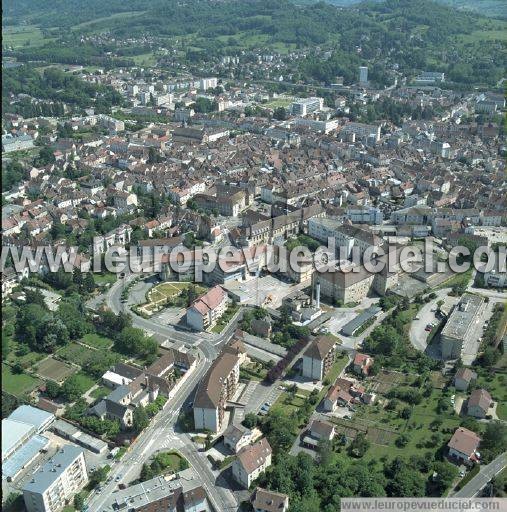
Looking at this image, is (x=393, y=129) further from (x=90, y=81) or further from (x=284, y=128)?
(x=90, y=81)

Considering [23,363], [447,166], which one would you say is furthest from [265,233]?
[447,166]

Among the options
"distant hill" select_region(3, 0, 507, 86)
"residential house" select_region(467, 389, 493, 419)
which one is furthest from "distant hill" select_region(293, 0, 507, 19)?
"residential house" select_region(467, 389, 493, 419)

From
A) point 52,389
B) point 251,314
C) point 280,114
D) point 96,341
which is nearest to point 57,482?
point 52,389

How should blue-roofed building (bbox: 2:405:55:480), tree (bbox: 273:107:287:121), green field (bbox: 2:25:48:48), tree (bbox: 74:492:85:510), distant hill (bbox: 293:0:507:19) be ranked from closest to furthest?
1. tree (bbox: 74:492:85:510)
2. blue-roofed building (bbox: 2:405:55:480)
3. tree (bbox: 273:107:287:121)
4. green field (bbox: 2:25:48:48)
5. distant hill (bbox: 293:0:507:19)

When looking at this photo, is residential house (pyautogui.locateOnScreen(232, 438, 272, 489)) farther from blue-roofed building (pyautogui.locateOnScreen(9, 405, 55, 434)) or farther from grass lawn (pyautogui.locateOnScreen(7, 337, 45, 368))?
grass lawn (pyautogui.locateOnScreen(7, 337, 45, 368))

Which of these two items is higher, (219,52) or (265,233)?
(219,52)
